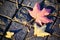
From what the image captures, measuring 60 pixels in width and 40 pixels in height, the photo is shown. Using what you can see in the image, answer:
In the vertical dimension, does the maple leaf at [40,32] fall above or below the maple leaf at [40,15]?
below

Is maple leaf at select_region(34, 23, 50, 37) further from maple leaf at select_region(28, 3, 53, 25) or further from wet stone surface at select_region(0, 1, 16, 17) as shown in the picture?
wet stone surface at select_region(0, 1, 16, 17)

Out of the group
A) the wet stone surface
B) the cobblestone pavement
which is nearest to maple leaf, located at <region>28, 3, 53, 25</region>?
the cobblestone pavement

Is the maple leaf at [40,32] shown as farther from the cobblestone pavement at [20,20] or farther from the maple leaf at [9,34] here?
the maple leaf at [9,34]

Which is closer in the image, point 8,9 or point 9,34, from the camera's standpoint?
point 9,34

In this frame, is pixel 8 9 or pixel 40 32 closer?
pixel 40 32

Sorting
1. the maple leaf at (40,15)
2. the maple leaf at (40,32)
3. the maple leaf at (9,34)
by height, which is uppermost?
the maple leaf at (40,15)

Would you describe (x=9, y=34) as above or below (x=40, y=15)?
below

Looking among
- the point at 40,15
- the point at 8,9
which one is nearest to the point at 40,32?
the point at 40,15

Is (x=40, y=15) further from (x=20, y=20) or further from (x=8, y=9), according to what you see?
(x=8, y=9)

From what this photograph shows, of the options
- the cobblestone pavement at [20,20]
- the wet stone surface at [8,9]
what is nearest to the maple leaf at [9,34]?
the cobblestone pavement at [20,20]

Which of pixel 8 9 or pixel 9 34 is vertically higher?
pixel 8 9

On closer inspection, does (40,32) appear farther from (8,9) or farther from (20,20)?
(8,9)
